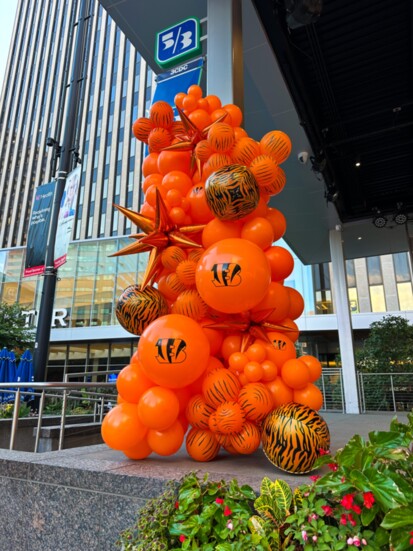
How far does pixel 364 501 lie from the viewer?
1355mm

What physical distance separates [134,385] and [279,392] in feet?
3.23

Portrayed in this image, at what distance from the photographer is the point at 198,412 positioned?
8.49 feet

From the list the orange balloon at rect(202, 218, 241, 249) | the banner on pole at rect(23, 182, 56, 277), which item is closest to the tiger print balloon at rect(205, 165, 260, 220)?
the orange balloon at rect(202, 218, 241, 249)

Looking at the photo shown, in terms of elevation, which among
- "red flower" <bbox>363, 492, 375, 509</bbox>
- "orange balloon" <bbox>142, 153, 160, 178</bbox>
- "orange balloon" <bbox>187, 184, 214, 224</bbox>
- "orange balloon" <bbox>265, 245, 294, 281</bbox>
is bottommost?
"red flower" <bbox>363, 492, 375, 509</bbox>

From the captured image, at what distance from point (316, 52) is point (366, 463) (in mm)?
6032

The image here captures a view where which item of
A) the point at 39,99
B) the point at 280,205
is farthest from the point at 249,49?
the point at 39,99

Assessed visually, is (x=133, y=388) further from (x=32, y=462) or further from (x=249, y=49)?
(x=249, y=49)

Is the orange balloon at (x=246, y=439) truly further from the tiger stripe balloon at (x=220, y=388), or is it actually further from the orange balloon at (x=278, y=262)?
the orange balloon at (x=278, y=262)

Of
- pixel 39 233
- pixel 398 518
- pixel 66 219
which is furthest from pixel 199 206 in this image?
pixel 39 233

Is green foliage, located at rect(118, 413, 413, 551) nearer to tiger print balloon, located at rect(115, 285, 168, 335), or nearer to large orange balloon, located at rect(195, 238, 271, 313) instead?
large orange balloon, located at rect(195, 238, 271, 313)

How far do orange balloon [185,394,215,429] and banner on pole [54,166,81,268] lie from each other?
15.5ft

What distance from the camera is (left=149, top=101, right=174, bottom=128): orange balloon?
354cm

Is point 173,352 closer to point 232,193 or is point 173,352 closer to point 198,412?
point 198,412

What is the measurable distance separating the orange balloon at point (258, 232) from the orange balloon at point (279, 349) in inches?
26.8
